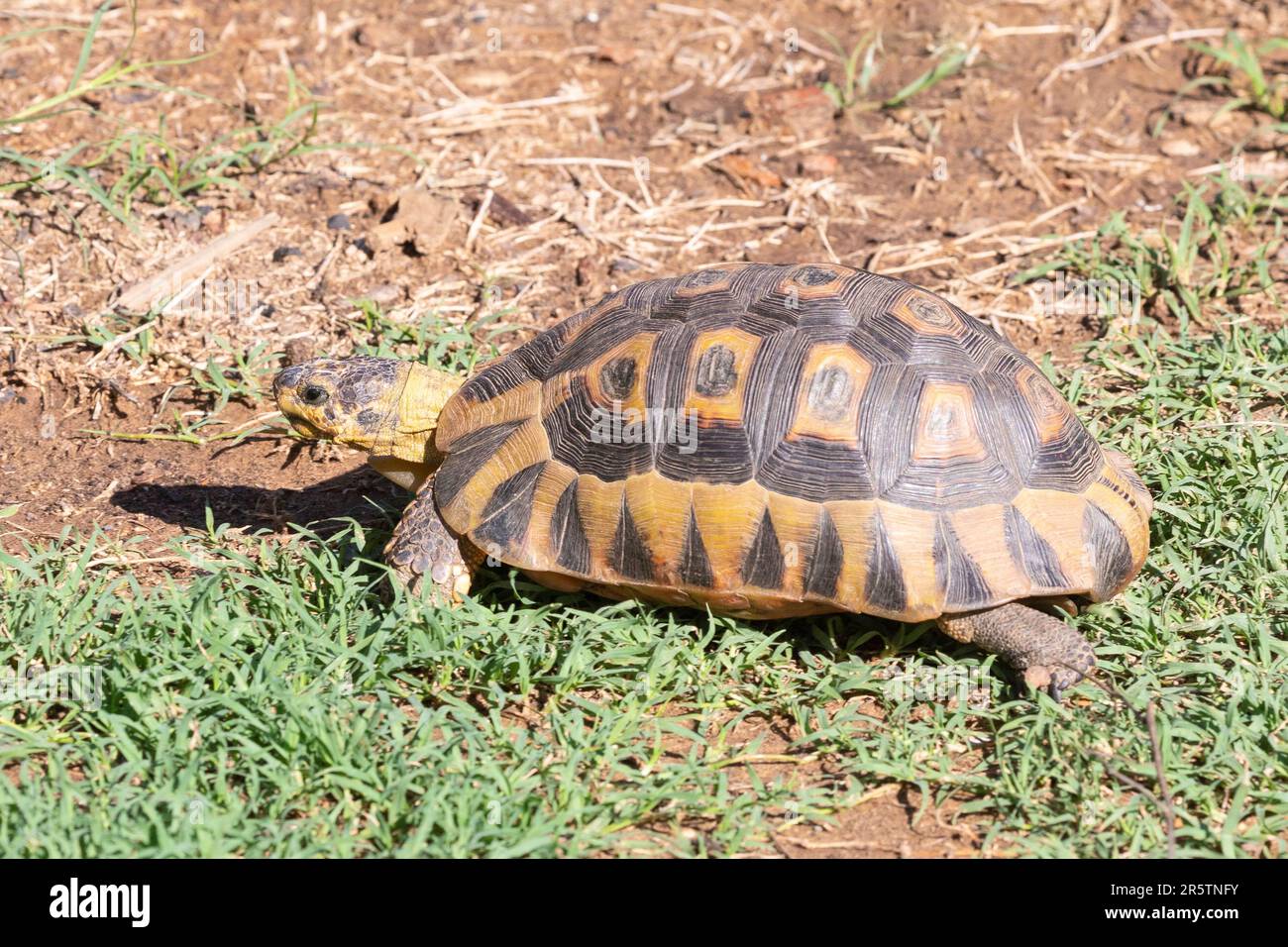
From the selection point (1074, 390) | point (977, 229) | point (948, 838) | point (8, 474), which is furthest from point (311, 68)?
point (948, 838)

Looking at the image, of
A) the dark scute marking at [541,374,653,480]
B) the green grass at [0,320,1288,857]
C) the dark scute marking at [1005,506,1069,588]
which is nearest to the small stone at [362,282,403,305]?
the green grass at [0,320,1288,857]

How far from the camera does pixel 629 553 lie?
420cm

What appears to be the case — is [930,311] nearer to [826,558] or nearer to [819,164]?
[826,558]

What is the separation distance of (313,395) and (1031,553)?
257cm

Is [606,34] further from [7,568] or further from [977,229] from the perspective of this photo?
[7,568]

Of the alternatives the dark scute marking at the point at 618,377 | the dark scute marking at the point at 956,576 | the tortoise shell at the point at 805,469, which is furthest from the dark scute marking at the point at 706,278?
the dark scute marking at the point at 956,576

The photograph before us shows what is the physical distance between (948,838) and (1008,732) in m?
0.48

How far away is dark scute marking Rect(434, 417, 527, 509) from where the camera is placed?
4.48 m

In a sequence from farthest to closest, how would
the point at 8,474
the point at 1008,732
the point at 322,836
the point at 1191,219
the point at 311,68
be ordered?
1. the point at 311,68
2. the point at 1191,219
3. the point at 8,474
4. the point at 1008,732
5. the point at 322,836

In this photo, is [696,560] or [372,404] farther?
[372,404]

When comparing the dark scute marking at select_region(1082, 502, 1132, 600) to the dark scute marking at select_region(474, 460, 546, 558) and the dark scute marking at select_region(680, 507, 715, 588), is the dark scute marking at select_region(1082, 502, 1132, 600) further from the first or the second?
the dark scute marking at select_region(474, 460, 546, 558)

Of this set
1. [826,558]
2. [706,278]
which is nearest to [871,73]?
[706,278]

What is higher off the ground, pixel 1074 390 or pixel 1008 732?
pixel 1074 390

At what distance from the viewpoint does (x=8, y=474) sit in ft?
17.5
